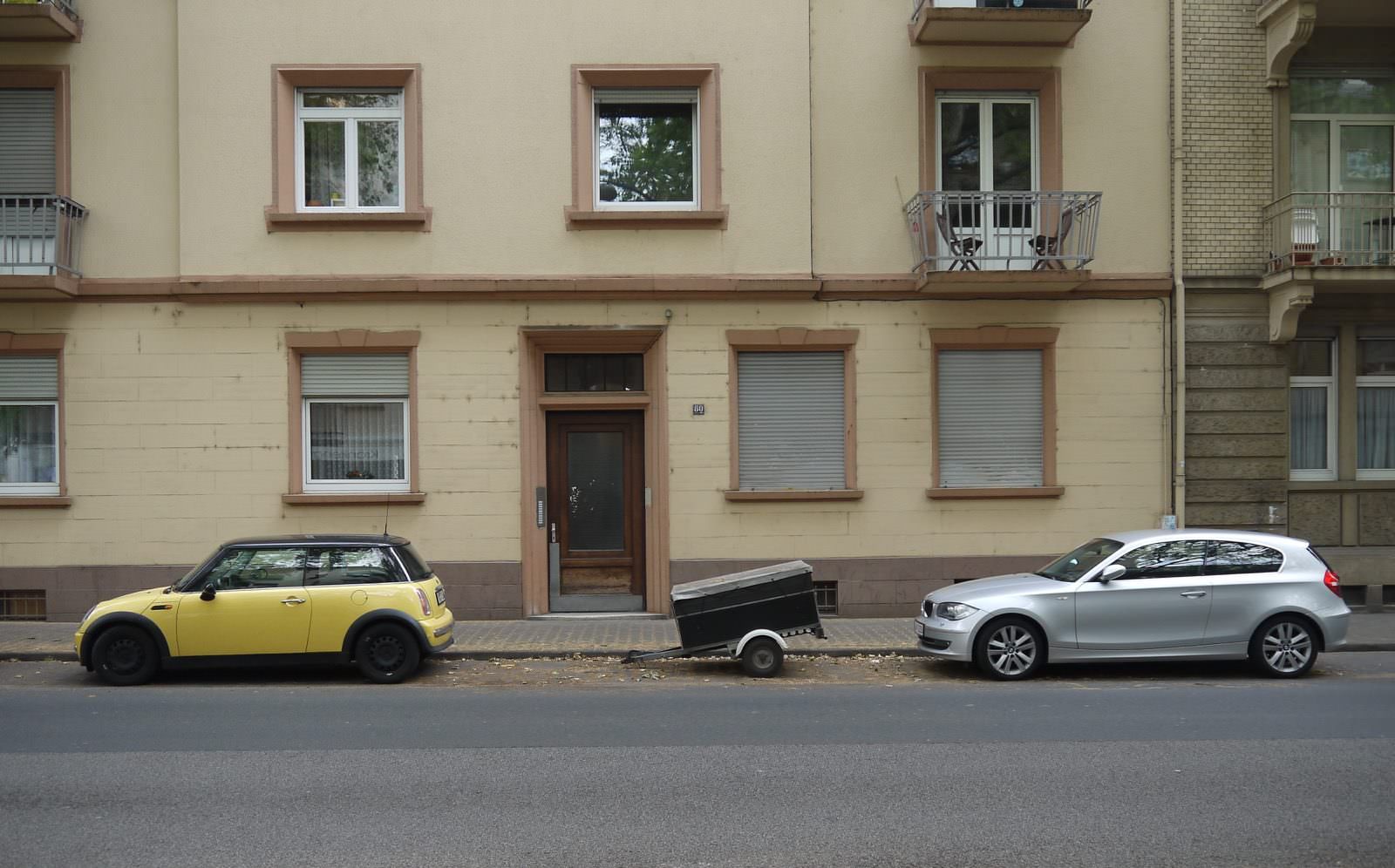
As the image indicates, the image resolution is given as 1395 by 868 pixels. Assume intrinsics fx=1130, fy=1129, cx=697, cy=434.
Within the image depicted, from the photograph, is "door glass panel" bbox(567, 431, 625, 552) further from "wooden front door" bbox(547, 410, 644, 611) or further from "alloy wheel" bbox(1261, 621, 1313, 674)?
"alloy wheel" bbox(1261, 621, 1313, 674)

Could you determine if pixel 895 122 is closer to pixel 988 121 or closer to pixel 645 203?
pixel 988 121

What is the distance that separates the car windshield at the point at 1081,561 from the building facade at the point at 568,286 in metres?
2.94

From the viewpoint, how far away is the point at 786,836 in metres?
5.90

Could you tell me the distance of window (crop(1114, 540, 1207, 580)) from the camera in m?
10.9

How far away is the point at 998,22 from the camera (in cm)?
1428

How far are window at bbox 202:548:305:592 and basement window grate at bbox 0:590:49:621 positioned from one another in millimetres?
5125

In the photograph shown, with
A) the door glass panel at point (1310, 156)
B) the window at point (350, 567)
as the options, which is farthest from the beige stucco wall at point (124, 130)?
the door glass panel at point (1310, 156)

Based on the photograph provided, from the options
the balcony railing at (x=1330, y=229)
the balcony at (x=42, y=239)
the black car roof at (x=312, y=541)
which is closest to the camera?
the black car roof at (x=312, y=541)

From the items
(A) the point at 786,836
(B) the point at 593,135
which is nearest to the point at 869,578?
(B) the point at 593,135

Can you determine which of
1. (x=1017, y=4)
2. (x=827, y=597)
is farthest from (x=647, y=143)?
(x=827, y=597)

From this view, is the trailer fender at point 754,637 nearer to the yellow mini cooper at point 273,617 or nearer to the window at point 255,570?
the yellow mini cooper at point 273,617

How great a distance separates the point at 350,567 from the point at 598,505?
4.81 meters

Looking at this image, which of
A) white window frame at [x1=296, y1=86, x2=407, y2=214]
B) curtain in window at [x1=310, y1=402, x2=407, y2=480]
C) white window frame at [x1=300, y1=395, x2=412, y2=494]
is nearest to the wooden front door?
white window frame at [x1=300, y1=395, x2=412, y2=494]

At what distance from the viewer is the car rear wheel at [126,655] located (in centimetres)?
1064
